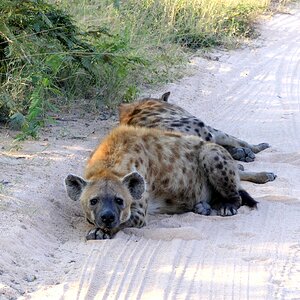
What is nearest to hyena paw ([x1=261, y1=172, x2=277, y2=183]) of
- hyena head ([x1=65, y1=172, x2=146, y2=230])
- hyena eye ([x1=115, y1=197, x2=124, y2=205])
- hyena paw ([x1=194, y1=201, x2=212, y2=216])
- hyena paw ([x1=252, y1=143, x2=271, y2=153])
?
hyena paw ([x1=194, y1=201, x2=212, y2=216])

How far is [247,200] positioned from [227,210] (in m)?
0.18

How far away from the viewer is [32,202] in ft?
17.6

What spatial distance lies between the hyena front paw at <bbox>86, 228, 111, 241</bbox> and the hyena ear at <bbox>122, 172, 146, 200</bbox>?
1.04ft

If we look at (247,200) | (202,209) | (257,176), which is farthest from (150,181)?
(257,176)

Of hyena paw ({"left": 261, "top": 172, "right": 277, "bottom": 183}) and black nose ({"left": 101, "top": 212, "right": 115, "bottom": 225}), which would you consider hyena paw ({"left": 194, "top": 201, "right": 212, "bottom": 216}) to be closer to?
hyena paw ({"left": 261, "top": 172, "right": 277, "bottom": 183})

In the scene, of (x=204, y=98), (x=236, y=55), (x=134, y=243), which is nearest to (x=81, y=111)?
(x=204, y=98)

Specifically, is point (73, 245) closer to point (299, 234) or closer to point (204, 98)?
point (299, 234)

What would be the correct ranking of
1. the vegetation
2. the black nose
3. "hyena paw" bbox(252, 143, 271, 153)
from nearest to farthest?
the black nose → the vegetation → "hyena paw" bbox(252, 143, 271, 153)

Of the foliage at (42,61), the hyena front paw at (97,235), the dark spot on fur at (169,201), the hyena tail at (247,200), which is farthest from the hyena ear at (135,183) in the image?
the foliage at (42,61)

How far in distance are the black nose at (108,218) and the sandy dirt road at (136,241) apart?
0.35 feet

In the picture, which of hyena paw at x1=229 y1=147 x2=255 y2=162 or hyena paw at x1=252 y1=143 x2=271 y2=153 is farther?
hyena paw at x1=252 y1=143 x2=271 y2=153

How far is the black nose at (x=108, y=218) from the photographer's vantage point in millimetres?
5059

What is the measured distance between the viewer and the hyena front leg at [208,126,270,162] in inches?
284

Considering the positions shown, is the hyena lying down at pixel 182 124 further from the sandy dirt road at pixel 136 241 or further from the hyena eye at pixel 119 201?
the hyena eye at pixel 119 201
